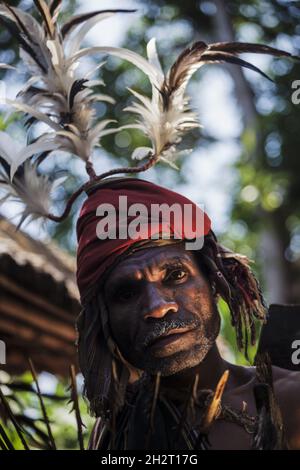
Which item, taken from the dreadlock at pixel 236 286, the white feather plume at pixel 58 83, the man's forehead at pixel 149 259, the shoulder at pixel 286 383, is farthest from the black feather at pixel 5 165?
the shoulder at pixel 286 383

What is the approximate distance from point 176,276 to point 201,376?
257mm

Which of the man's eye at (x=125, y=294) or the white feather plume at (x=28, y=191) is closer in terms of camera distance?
the man's eye at (x=125, y=294)

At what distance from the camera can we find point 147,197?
2.62 metres

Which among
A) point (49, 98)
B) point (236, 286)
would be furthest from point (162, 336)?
point (49, 98)

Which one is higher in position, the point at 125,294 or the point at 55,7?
the point at 55,7

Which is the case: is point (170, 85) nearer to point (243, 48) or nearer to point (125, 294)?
point (243, 48)

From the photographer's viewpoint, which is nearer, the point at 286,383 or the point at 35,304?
the point at 286,383

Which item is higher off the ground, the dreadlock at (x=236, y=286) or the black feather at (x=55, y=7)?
the black feather at (x=55, y=7)

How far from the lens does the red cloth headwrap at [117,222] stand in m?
2.56

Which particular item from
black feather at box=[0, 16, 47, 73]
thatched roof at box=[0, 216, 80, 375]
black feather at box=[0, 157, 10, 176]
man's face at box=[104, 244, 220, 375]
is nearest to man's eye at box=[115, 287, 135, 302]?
man's face at box=[104, 244, 220, 375]

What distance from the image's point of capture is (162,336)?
2.46 meters

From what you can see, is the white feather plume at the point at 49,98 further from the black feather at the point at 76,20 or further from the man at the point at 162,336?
the man at the point at 162,336
